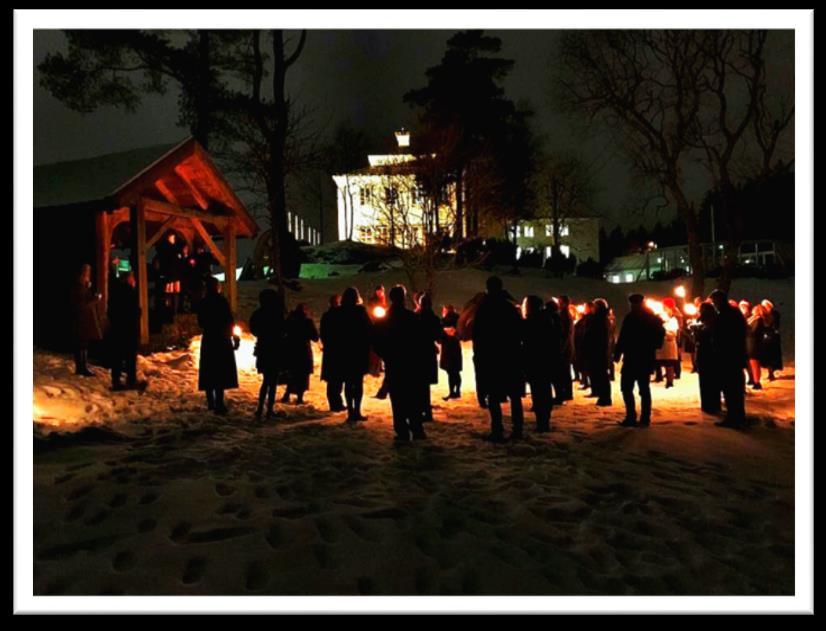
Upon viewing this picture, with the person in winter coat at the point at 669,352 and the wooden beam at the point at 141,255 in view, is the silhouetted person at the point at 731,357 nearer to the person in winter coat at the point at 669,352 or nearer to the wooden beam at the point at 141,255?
the person in winter coat at the point at 669,352

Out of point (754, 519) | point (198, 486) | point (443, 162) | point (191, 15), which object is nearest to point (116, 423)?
point (198, 486)

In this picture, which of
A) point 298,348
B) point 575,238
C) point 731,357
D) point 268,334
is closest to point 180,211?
point 298,348

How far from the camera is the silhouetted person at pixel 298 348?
9812 mm

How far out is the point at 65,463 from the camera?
585cm

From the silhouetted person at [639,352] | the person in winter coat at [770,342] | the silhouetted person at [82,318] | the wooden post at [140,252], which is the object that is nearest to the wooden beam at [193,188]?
the wooden post at [140,252]

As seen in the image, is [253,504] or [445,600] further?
[253,504]

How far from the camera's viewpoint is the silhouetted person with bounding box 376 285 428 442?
23.2ft

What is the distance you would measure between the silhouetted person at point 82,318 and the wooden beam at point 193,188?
4.20m

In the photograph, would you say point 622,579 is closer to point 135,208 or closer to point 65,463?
point 65,463

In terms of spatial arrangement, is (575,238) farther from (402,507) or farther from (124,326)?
(402,507)

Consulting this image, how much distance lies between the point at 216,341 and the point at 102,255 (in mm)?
4601

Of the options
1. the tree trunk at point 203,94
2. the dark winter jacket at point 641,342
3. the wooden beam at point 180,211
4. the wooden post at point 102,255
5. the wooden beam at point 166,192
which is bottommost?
the dark winter jacket at point 641,342

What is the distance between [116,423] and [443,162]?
724 inches

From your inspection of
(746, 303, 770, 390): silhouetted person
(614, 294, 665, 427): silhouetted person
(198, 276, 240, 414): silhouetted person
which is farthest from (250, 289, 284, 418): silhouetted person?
(746, 303, 770, 390): silhouetted person
